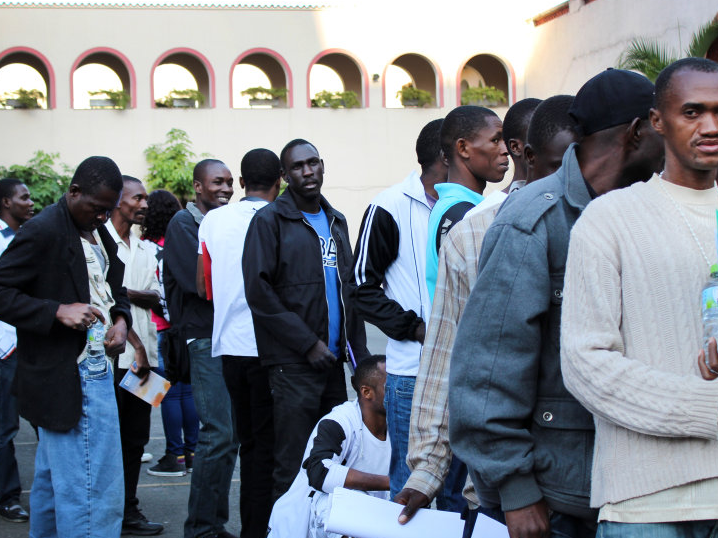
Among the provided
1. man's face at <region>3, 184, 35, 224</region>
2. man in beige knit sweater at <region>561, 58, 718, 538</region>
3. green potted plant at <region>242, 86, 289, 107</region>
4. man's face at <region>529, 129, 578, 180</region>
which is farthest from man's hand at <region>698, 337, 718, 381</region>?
green potted plant at <region>242, 86, 289, 107</region>

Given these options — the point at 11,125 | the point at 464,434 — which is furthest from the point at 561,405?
the point at 11,125

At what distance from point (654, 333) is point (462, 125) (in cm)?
211

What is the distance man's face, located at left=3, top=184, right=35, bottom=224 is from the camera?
7727mm

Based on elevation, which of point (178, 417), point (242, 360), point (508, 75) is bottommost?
point (178, 417)

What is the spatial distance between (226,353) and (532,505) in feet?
11.8

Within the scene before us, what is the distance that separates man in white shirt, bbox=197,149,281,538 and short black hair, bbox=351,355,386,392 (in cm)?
91

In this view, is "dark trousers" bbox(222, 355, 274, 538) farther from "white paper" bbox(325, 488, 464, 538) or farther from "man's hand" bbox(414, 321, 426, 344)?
"white paper" bbox(325, 488, 464, 538)

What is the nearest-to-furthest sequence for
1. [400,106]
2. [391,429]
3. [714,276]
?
[714,276]
[391,429]
[400,106]

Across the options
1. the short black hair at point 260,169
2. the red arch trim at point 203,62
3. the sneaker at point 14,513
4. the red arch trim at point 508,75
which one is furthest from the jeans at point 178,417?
the red arch trim at point 508,75

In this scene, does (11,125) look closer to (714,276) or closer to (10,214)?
(10,214)

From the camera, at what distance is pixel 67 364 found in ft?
15.3

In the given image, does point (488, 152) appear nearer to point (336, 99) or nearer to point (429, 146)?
point (429, 146)

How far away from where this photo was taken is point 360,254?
4.69 m

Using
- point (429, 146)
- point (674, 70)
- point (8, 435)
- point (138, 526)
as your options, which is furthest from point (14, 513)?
point (674, 70)
